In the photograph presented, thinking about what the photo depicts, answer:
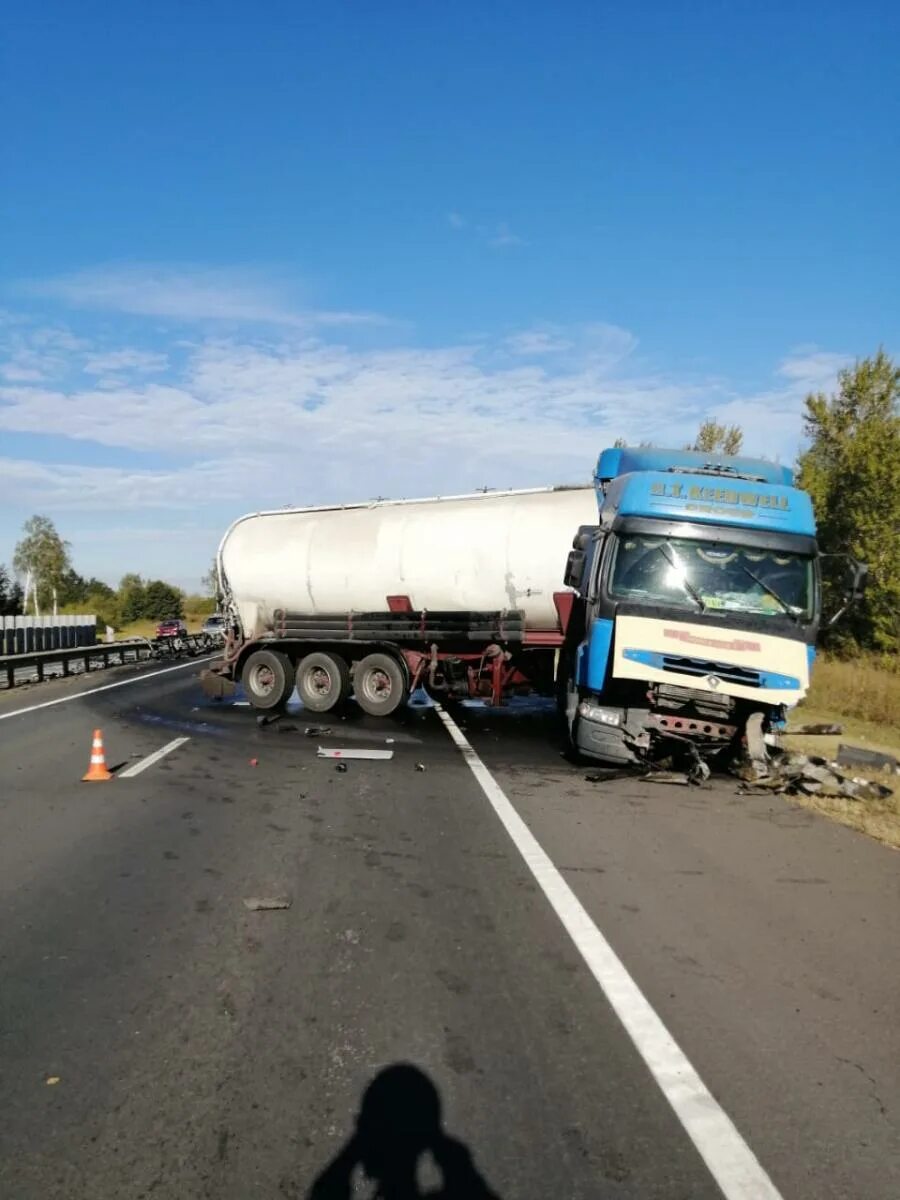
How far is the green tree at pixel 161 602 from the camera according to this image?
111375mm

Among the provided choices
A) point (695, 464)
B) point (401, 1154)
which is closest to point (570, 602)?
point (695, 464)

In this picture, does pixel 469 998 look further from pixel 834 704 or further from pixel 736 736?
pixel 834 704

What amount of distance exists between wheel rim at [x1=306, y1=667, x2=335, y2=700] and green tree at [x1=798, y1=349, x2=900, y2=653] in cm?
2099

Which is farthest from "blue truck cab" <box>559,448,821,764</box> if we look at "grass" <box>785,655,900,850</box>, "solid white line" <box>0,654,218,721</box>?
"solid white line" <box>0,654,218,721</box>

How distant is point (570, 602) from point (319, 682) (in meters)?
5.41

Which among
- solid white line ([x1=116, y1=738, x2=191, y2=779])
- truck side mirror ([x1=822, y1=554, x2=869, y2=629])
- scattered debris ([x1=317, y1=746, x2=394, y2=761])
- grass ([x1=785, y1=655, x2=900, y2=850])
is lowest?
grass ([x1=785, y1=655, x2=900, y2=850])

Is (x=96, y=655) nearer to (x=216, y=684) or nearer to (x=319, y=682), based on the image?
(x=216, y=684)

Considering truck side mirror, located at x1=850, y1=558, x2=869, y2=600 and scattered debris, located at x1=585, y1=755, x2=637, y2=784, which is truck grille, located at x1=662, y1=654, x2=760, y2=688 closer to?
truck side mirror, located at x1=850, y1=558, x2=869, y2=600

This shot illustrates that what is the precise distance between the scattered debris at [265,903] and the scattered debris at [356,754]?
6197 millimetres

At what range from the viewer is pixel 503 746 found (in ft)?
45.6

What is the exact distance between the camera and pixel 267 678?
60.5 ft

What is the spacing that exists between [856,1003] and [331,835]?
14.9 feet

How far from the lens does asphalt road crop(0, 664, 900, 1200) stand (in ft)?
10.4

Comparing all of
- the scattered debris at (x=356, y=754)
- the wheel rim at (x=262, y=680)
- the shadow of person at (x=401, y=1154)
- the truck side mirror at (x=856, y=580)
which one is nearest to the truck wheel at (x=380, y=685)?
the wheel rim at (x=262, y=680)
